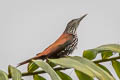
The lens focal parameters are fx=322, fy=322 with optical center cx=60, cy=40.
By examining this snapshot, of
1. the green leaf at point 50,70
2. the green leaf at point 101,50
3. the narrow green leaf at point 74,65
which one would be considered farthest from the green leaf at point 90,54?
the green leaf at point 50,70

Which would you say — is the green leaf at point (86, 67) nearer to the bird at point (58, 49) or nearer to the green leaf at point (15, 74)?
the green leaf at point (15, 74)

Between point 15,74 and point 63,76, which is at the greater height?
point 15,74

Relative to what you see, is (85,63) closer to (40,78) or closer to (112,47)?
(112,47)

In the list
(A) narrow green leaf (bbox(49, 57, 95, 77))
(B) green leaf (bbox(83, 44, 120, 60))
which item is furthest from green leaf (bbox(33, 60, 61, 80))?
(B) green leaf (bbox(83, 44, 120, 60))

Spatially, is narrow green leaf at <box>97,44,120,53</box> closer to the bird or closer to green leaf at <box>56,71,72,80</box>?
green leaf at <box>56,71,72,80</box>

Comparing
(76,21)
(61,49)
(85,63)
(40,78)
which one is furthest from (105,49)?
(76,21)

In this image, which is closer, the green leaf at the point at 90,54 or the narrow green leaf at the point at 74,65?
the narrow green leaf at the point at 74,65

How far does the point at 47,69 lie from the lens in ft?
4.00

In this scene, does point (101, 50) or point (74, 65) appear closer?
point (74, 65)

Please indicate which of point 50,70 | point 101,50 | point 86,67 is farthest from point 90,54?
point 50,70

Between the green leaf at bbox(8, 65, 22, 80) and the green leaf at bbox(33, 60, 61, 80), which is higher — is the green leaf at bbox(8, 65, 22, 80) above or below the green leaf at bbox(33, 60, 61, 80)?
below

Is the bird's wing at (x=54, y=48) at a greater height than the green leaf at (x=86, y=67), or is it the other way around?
the green leaf at (x=86, y=67)

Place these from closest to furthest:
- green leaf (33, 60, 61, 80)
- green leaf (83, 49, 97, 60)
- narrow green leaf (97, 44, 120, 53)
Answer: green leaf (33, 60, 61, 80)
narrow green leaf (97, 44, 120, 53)
green leaf (83, 49, 97, 60)

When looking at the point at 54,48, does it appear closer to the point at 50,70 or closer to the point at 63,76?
the point at 63,76
